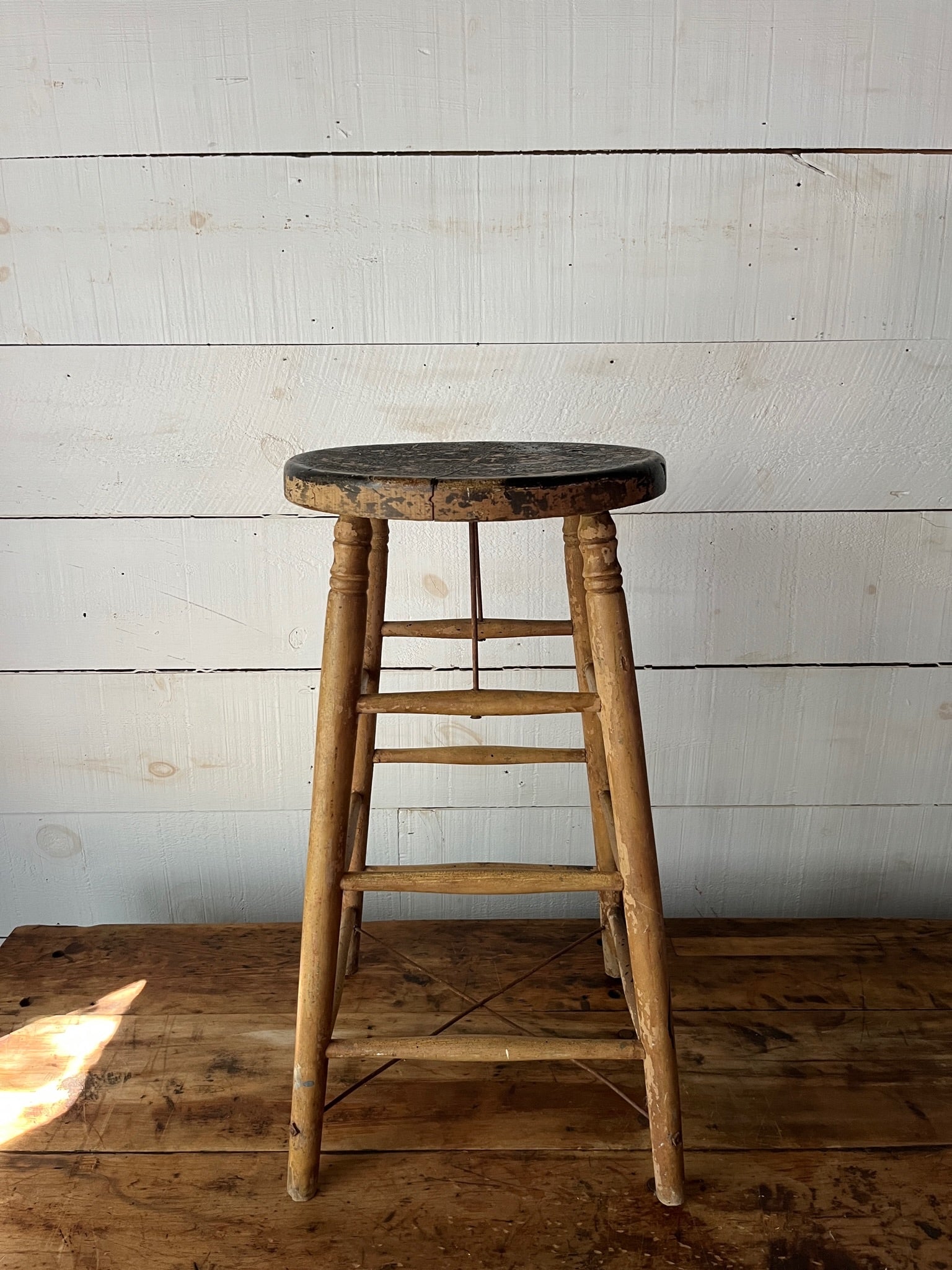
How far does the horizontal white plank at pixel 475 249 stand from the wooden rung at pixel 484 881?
2.31 ft

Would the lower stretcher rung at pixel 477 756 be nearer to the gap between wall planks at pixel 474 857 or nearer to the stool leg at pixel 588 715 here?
the stool leg at pixel 588 715

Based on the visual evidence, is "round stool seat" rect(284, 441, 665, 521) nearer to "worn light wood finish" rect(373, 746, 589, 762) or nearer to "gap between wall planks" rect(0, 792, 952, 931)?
"worn light wood finish" rect(373, 746, 589, 762)

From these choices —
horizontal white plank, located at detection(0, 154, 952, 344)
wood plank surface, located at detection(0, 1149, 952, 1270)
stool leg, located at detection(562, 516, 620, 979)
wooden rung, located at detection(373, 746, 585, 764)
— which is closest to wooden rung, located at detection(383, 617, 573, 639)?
stool leg, located at detection(562, 516, 620, 979)

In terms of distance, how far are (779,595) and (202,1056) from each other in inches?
37.5

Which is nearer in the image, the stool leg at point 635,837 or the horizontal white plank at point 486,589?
the stool leg at point 635,837

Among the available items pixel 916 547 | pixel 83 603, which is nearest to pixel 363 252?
pixel 83 603

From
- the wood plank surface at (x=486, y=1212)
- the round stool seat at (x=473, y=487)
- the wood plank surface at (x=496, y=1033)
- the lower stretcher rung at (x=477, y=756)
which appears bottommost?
the wood plank surface at (x=496, y=1033)

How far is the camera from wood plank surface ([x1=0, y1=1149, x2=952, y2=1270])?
3.02ft

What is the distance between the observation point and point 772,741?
4.75 ft

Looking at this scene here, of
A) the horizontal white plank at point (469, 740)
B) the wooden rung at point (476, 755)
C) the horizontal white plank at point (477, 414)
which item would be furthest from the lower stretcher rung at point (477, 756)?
the horizontal white plank at point (477, 414)

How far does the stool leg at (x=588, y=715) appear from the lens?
1.15 meters

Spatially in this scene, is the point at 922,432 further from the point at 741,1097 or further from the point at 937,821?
the point at 741,1097

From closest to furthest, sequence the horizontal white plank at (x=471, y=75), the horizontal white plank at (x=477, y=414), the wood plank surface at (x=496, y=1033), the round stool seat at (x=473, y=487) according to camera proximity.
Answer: the round stool seat at (x=473, y=487) < the wood plank surface at (x=496, y=1033) < the horizontal white plank at (x=471, y=75) < the horizontal white plank at (x=477, y=414)

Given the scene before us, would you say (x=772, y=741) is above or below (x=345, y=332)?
below
